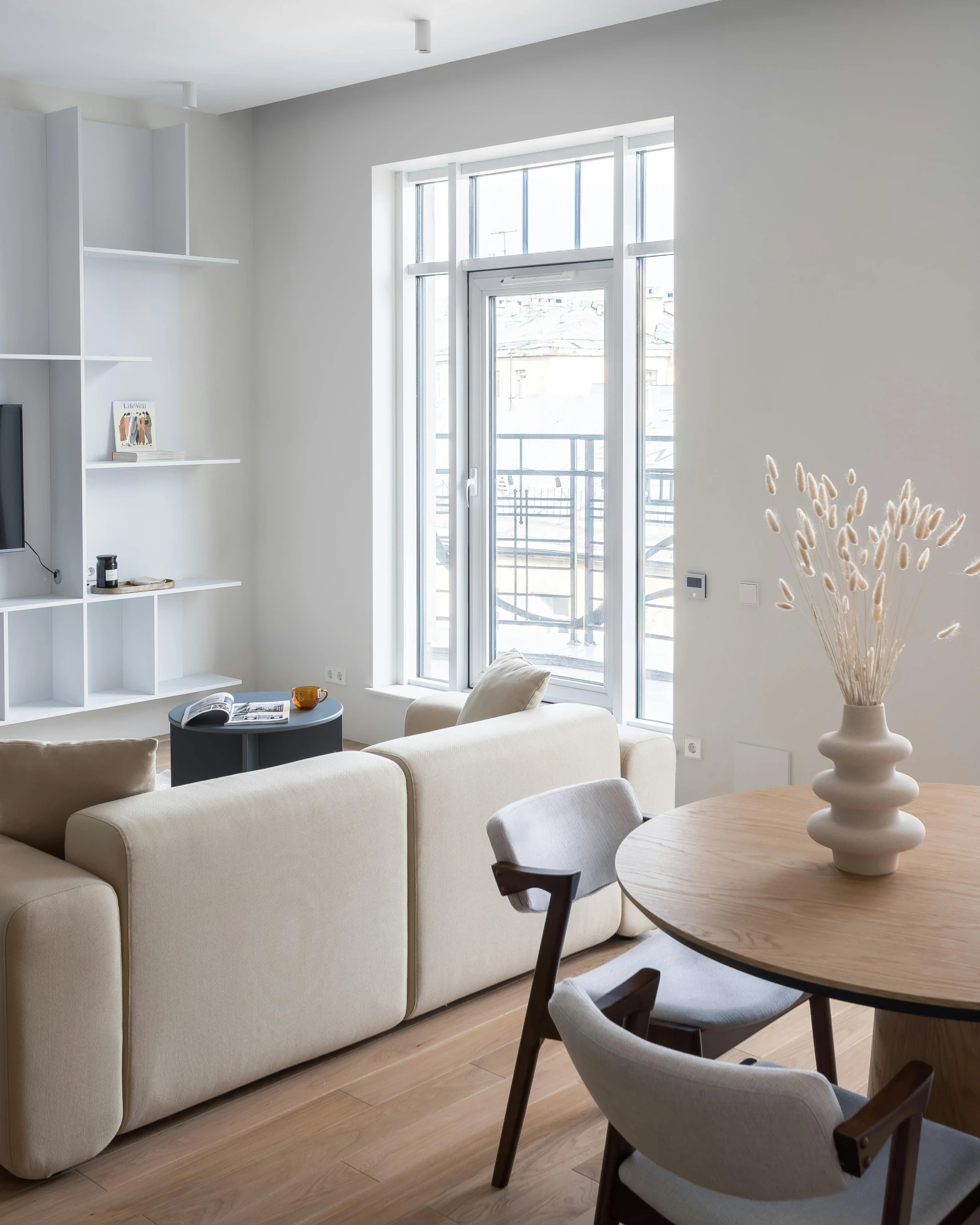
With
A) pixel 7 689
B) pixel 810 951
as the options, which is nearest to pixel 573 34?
pixel 7 689

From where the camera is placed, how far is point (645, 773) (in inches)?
144

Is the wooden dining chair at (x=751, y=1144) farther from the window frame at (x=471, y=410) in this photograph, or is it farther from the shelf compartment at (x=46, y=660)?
the shelf compartment at (x=46, y=660)

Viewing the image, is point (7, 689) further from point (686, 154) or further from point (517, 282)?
point (686, 154)

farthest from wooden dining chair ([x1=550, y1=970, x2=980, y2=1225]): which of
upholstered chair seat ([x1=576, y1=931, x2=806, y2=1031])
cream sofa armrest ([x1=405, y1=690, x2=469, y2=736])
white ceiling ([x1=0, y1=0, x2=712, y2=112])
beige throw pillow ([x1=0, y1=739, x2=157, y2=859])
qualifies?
white ceiling ([x1=0, y1=0, x2=712, y2=112])

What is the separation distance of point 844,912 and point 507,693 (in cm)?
175

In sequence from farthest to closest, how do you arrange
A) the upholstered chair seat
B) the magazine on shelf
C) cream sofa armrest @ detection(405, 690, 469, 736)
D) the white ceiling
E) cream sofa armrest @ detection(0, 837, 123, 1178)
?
1. the white ceiling
2. the magazine on shelf
3. cream sofa armrest @ detection(405, 690, 469, 736)
4. cream sofa armrest @ detection(0, 837, 123, 1178)
5. the upholstered chair seat

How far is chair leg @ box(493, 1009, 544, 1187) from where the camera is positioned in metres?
2.39

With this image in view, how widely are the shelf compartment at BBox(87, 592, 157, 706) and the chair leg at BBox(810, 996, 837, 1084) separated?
162 inches

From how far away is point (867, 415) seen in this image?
4.27m

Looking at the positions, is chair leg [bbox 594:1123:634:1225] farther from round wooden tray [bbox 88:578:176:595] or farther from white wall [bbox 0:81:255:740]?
white wall [bbox 0:81:255:740]

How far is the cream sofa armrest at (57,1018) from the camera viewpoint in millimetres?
2330

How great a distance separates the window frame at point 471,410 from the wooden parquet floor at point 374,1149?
245cm

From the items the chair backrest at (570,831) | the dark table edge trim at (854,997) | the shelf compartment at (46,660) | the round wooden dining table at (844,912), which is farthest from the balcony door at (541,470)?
the dark table edge trim at (854,997)

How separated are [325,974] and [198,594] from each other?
3.87m
